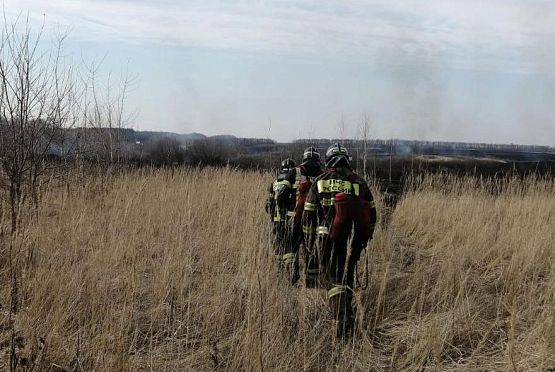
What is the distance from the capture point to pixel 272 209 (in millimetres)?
6309

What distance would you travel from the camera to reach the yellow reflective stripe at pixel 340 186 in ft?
13.6

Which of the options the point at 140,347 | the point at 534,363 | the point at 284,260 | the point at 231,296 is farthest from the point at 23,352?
the point at 534,363

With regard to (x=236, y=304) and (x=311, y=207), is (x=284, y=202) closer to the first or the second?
(x=311, y=207)

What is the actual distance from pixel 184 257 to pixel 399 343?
7.94ft

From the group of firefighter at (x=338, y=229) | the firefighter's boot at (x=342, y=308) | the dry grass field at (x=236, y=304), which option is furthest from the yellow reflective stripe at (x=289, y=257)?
the firefighter's boot at (x=342, y=308)

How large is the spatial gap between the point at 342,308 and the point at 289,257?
55.1 inches

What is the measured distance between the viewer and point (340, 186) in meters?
4.18

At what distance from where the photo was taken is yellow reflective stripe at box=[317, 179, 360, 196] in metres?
4.15

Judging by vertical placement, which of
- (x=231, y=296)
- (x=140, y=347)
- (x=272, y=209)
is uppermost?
(x=272, y=209)

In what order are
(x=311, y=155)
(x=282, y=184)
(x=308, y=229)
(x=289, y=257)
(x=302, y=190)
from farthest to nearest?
(x=282, y=184), (x=311, y=155), (x=302, y=190), (x=289, y=257), (x=308, y=229)

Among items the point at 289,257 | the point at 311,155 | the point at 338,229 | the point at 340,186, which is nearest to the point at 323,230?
the point at 338,229

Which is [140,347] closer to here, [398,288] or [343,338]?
[343,338]

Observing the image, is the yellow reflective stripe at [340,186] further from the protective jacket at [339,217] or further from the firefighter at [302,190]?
the firefighter at [302,190]

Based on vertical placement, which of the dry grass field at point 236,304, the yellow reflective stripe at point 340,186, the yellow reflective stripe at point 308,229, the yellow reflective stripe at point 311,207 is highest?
the yellow reflective stripe at point 340,186
